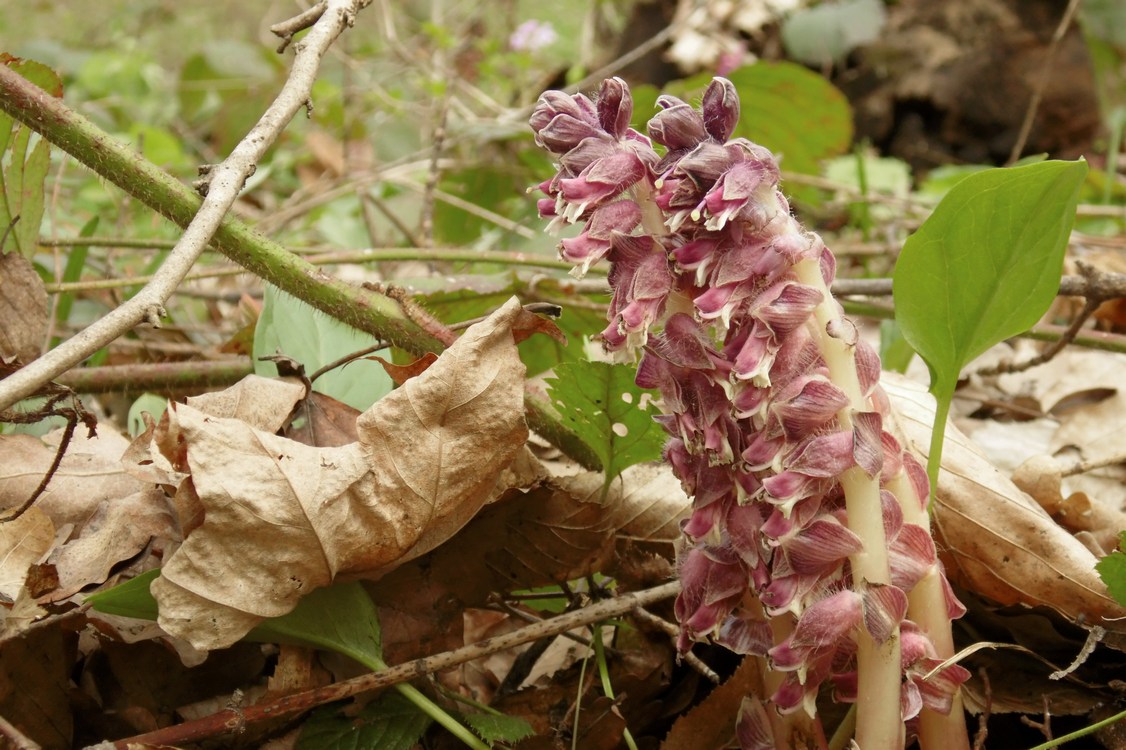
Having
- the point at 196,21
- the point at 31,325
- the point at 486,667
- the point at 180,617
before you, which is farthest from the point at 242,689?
the point at 196,21

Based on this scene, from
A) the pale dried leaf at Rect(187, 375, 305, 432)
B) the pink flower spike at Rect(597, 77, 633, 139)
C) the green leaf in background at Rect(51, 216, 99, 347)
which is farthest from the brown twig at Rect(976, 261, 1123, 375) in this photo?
the green leaf in background at Rect(51, 216, 99, 347)

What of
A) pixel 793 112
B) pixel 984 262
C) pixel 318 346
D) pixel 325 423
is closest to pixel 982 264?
pixel 984 262

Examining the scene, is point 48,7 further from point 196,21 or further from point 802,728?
point 802,728

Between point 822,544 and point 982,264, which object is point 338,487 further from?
point 982,264

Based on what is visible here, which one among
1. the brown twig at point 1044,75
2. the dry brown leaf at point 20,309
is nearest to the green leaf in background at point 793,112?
the brown twig at point 1044,75

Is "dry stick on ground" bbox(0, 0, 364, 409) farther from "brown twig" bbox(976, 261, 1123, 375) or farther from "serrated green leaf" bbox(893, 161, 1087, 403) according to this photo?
"brown twig" bbox(976, 261, 1123, 375)

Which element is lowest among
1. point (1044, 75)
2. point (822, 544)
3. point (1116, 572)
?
point (1044, 75)
